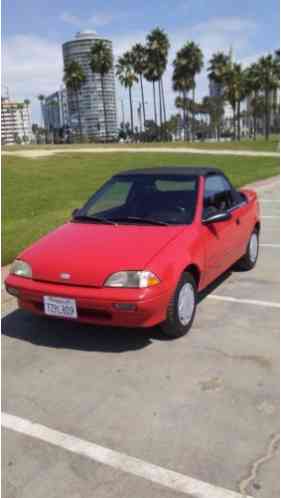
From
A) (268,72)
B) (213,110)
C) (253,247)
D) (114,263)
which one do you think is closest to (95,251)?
(114,263)

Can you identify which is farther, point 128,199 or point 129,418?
point 128,199

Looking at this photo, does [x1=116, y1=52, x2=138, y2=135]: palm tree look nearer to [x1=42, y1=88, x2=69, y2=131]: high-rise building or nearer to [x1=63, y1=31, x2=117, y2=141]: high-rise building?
[x1=63, y1=31, x2=117, y2=141]: high-rise building

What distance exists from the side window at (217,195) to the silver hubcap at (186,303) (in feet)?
3.00

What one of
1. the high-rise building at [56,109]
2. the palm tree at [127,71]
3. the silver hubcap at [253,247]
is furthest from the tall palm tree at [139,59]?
the silver hubcap at [253,247]

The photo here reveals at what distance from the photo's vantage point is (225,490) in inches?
96.2

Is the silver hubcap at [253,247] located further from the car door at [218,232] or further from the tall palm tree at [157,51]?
the tall palm tree at [157,51]

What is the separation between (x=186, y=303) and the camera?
4320 millimetres

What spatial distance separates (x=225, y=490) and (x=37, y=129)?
13999 cm

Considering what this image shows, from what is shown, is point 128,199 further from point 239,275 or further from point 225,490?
point 225,490

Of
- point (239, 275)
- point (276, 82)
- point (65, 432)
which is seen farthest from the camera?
point (276, 82)

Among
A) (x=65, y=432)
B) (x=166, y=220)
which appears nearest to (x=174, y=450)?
(x=65, y=432)

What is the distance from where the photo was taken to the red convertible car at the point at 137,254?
3.87 metres

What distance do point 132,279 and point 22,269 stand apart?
1.09 metres

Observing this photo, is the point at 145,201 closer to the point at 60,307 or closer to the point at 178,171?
the point at 178,171
